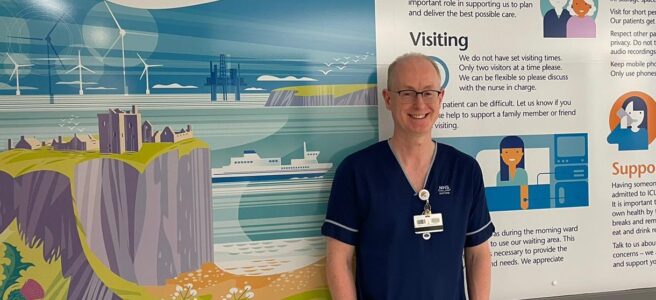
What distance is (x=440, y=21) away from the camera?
166cm

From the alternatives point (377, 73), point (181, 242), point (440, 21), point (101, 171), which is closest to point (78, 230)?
point (101, 171)

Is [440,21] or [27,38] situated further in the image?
[440,21]

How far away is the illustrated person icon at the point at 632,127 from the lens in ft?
5.90

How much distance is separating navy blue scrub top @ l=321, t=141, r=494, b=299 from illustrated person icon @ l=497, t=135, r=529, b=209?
0.21 meters

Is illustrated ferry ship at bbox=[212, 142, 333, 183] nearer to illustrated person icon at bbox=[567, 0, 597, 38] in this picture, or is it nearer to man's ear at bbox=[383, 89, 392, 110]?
man's ear at bbox=[383, 89, 392, 110]

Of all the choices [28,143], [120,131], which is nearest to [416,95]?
[120,131]

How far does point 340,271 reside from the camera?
1.50 meters

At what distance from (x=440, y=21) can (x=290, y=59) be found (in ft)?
1.56

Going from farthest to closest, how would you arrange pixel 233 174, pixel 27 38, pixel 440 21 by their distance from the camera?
pixel 440 21
pixel 233 174
pixel 27 38

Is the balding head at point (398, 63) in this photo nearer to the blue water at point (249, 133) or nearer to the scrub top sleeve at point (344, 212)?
the blue water at point (249, 133)

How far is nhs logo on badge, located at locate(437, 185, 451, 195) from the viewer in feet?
4.94

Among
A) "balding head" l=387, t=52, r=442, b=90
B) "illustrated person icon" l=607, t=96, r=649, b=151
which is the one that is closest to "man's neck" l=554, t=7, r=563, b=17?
"illustrated person icon" l=607, t=96, r=649, b=151

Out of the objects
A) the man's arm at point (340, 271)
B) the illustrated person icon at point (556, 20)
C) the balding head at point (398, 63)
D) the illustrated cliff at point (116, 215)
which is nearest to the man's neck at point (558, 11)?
the illustrated person icon at point (556, 20)

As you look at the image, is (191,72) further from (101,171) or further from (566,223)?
(566,223)
